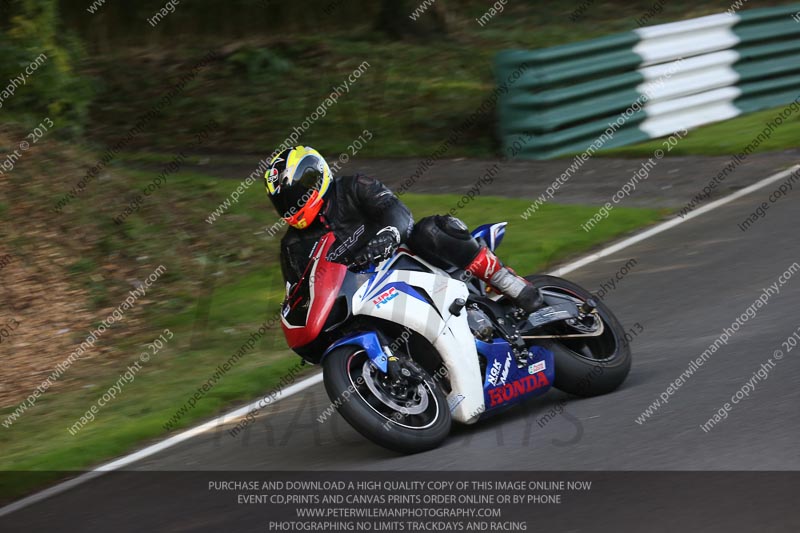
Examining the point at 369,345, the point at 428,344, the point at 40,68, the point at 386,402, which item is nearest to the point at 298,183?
the point at 369,345

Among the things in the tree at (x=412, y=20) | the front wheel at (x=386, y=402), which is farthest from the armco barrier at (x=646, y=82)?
the front wheel at (x=386, y=402)

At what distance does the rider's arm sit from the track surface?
1.28m

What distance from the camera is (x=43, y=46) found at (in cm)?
1447

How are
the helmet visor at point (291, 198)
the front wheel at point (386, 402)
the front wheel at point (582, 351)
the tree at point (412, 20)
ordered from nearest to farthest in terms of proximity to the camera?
the front wheel at point (386, 402) < the helmet visor at point (291, 198) < the front wheel at point (582, 351) < the tree at point (412, 20)

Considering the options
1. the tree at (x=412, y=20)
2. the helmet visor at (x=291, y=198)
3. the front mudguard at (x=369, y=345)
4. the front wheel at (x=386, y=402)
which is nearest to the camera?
the front wheel at (x=386, y=402)

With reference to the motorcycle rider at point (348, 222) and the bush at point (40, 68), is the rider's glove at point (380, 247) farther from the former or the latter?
the bush at point (40, 68)

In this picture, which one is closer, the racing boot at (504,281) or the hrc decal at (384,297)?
the hrc decal at (384,297)

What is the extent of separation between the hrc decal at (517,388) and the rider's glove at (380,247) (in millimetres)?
1053

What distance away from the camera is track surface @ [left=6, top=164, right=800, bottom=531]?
600 centimetres

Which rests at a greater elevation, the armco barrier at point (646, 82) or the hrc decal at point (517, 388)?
the hrc decal at point (517, 388)

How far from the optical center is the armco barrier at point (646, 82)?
15.3 m

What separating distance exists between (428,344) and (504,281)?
647 millimetres

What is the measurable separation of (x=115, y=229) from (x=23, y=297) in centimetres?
167

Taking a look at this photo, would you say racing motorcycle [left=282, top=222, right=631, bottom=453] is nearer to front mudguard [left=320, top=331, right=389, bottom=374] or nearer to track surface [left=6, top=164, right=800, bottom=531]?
front mudguard [left=320, top=331, right=389, bottom=374]
